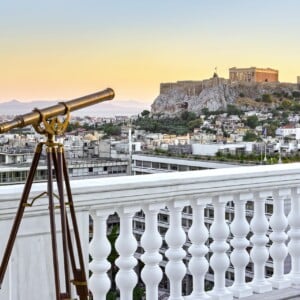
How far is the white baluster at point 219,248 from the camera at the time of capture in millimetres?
2361

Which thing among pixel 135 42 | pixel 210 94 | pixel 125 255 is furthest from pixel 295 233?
pixel 135 42

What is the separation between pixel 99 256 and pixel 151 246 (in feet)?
0.66

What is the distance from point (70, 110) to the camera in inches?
61.3

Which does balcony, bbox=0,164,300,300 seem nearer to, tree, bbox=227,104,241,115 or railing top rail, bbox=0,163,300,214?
railing top rail, bbox=0,163,300,214

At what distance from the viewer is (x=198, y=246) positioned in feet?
7.57

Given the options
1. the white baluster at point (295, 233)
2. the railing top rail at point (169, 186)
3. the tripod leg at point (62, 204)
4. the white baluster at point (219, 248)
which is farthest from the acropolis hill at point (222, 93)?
the tripod leg at point (62, 204)

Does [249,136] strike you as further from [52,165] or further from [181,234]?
[52,165]

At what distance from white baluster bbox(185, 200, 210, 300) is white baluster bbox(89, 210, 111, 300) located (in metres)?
0.36

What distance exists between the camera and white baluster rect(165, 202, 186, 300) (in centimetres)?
223

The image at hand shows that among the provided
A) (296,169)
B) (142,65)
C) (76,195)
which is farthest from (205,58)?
(76,195)

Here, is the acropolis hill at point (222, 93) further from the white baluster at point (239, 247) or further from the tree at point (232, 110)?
the white baluster at point (239, 247)

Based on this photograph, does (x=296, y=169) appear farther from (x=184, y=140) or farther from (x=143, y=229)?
(x=184, y=140)

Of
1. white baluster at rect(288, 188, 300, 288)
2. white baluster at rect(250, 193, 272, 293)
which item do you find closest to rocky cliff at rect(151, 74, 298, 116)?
white baluster at rect(288, 188, 300, 288)

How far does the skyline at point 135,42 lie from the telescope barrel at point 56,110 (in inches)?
101
